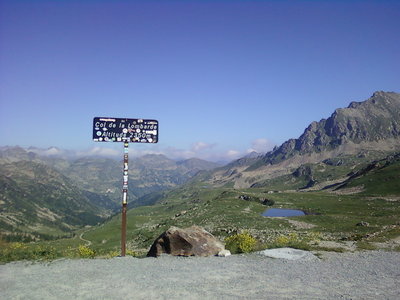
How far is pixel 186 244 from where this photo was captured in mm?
30922

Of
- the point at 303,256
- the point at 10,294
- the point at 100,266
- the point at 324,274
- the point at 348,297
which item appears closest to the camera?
the point at 348,297

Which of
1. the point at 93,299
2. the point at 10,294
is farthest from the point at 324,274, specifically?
the point at 10,294

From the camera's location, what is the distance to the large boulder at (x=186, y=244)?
100 feet

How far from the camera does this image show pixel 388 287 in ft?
66.0

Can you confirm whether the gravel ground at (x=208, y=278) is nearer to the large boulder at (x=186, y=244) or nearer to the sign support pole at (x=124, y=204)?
the large boulder at (x=186, y=244)

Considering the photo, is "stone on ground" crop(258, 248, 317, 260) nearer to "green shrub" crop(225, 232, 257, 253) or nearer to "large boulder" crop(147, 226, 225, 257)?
"green shrub" crop(225, 232, 257, 253)

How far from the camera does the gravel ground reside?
62.6 ft

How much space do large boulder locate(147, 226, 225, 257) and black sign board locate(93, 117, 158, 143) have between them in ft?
30.0

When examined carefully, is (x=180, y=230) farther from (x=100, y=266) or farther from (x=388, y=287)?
(x=388, y=287)

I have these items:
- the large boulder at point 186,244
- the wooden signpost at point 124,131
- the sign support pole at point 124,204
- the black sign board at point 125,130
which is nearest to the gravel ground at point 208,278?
the large boulder at point 186,244

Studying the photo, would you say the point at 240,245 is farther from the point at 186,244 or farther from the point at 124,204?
the point at 124,204

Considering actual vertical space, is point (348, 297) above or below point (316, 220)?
above

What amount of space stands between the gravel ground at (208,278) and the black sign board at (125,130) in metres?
10.6

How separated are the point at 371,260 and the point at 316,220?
87.9 metres
